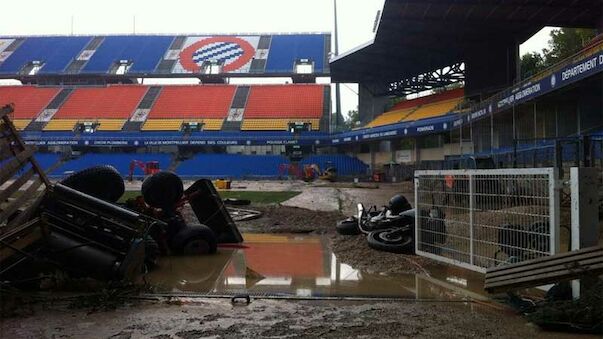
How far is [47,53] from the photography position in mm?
60188

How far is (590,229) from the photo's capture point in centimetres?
448

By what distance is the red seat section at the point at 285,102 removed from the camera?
5003cm

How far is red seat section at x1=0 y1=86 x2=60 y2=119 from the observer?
51.4 meters

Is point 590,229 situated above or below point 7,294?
above

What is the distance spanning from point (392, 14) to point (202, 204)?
66.8ft

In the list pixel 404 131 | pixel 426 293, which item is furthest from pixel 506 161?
pixel 404 131

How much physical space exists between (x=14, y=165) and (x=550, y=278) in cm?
613

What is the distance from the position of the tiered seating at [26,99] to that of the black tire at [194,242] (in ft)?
160

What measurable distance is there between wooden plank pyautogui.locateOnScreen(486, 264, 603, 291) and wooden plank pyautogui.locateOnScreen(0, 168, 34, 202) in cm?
555

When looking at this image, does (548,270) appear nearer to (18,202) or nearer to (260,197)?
(18,202)

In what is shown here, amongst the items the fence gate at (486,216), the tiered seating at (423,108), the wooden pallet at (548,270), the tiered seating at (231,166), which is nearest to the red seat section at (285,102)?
the tiered seating at (231,166)

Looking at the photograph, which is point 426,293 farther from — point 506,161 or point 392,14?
point 392,14

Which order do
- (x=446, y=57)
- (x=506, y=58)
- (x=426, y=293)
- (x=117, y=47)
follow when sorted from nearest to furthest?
(x=426, y=293)
(x=506, y=58)
(x=446, y=57)
(x=117, y=47)

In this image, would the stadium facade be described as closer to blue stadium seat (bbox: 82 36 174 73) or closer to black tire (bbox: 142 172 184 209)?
blue stadium seat (bbox: 82 36 174 73)
